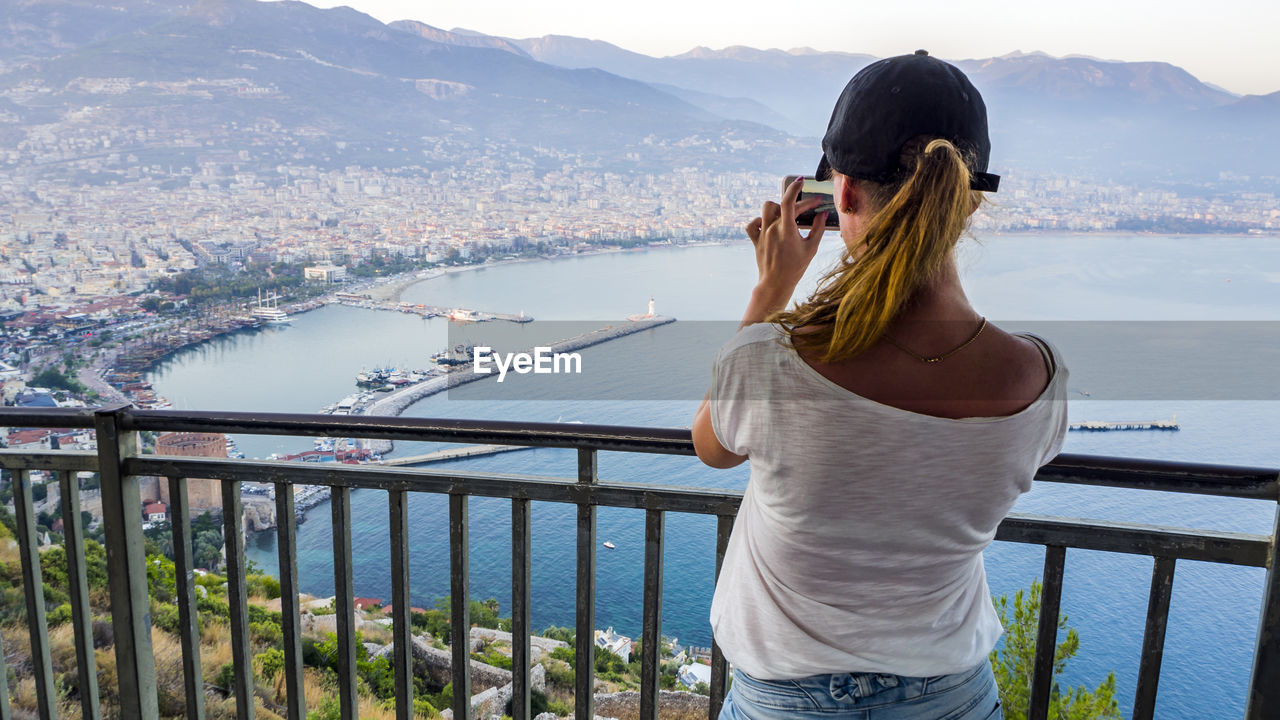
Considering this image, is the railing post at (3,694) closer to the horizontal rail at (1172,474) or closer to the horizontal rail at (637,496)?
the horizontal rail at (637,496)

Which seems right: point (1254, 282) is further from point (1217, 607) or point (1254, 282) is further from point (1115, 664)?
point (1115, 664)

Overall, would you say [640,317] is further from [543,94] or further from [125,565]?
[543,94]

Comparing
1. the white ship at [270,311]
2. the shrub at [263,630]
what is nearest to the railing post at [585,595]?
the shrub at [263,630]

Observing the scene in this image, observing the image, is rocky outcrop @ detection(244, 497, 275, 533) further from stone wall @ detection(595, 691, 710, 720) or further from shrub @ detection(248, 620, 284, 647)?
stone wall @ detection(595, 691, 710, 720)

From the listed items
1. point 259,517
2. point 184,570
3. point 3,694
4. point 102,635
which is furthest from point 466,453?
point 259,517

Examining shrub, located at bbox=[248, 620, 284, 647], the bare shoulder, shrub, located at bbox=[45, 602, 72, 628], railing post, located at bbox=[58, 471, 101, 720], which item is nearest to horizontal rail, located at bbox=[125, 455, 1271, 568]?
railing post, located at bbox=[58, 471, 101, 720]

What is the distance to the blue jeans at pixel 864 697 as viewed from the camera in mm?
796

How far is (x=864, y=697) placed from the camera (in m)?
0.80

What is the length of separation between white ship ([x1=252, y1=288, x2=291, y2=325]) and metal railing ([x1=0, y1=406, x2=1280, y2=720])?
42.7 ft

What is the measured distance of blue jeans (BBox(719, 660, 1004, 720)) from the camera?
0.80m

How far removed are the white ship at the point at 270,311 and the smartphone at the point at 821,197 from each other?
14436 mm

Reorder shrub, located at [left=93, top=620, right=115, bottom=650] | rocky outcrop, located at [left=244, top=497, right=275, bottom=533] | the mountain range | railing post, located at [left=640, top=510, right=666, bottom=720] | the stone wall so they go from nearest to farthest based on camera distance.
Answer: railing post, located at [left=640, top=510, right=666, bottom=720] → the stone wall → shrub, located at [left=93, top=620, right=115, bottom=650] → the mountain range → rocky outcrop, located at [left=244, top=497, right=275, bottom=533]

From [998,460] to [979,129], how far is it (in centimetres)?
30

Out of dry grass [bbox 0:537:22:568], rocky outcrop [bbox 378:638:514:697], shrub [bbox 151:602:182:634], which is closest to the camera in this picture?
shrub [bbox 151:602:182:634]
